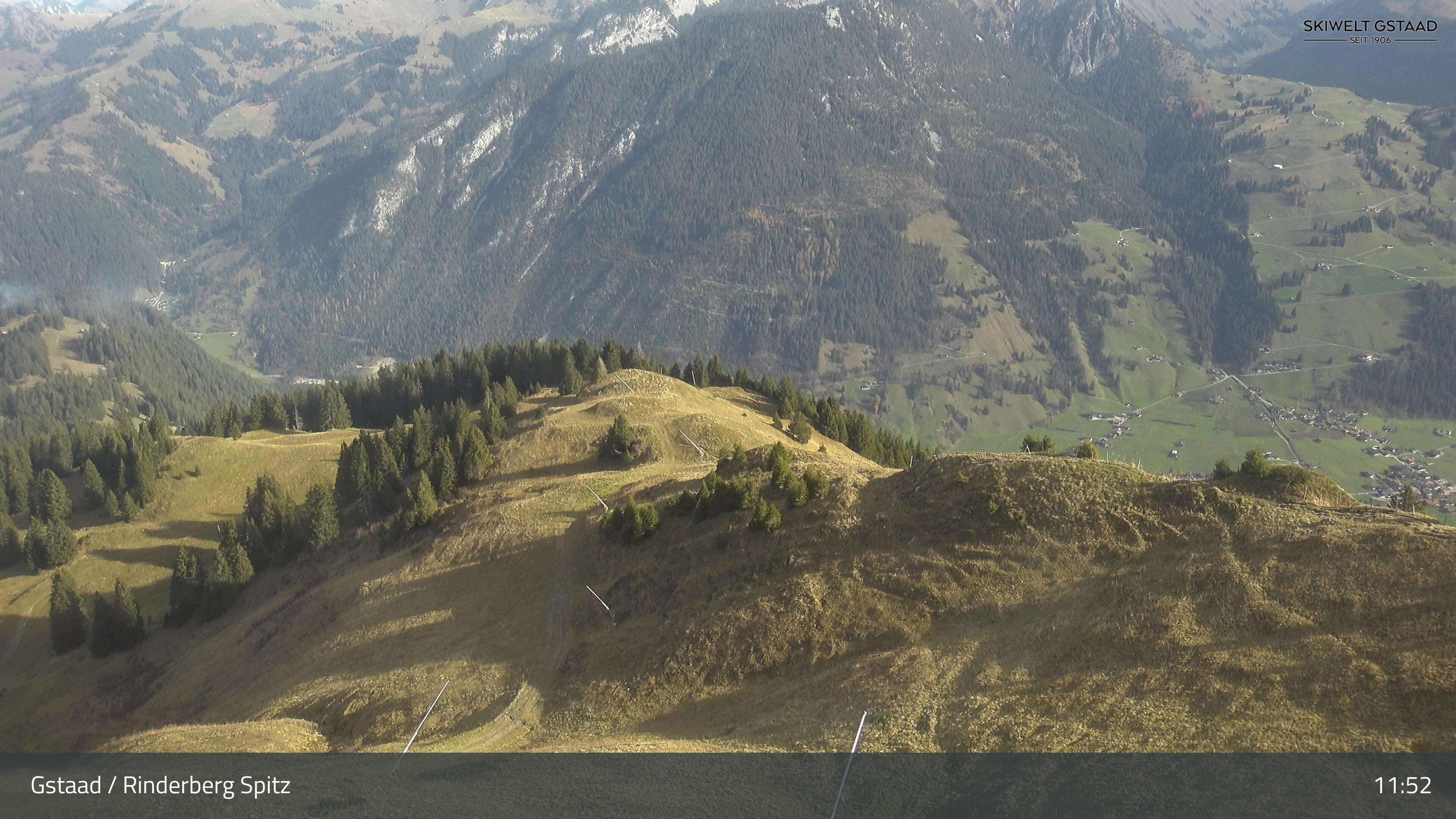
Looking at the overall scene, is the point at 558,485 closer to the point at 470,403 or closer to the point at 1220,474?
the point at 1220,474

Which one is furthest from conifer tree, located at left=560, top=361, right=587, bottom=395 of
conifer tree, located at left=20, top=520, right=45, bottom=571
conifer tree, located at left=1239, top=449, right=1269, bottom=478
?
conifer tree, located at left=1239, top=449, right=1269, bottom=478

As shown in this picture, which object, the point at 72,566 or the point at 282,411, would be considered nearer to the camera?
the point at 72,566

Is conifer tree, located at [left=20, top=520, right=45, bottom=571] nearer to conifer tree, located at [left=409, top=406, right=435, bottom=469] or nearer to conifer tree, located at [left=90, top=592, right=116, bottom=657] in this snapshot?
conifer tree, located at [left=90, top=592, right=116, bottom=657]

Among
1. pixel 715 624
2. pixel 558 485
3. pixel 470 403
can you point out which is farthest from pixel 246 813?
pixel 470 403

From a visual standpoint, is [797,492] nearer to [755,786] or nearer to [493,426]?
[755,786]

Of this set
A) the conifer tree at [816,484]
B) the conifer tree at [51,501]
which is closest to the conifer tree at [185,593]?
the conifer tree at [51,501]

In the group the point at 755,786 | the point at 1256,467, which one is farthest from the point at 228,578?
the point at 1256,467
